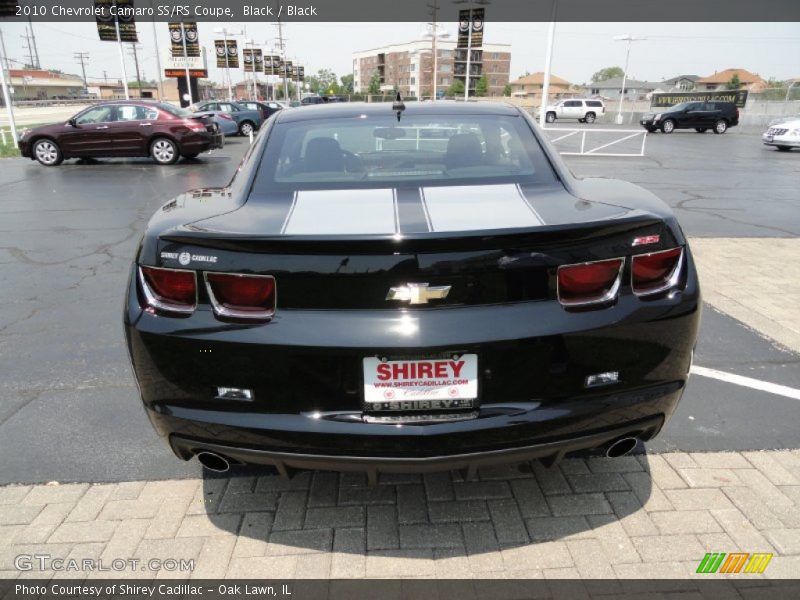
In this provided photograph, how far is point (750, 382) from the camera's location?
3605mm

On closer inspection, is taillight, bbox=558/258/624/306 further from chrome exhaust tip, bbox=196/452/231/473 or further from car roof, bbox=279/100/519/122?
car roof, bbox=279/100/519/122

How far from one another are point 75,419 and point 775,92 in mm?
55128

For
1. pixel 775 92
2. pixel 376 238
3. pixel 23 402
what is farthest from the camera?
pixel 775 92

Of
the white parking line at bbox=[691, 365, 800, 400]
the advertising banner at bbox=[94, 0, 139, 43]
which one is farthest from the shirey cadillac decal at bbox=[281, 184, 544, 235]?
the advertising banner at bbox=[94, 0, 139, 43]

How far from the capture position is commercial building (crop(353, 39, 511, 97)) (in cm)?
11244

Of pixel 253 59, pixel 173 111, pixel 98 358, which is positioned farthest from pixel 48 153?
pixel 253 59

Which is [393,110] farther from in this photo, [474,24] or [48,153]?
[474,24]

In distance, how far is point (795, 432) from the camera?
10.0ft

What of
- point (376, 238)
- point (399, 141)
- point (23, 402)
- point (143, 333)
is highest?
point (399, 141)

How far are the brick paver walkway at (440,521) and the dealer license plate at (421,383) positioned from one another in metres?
0.70

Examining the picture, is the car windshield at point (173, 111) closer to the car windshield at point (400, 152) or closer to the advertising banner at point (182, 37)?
the car windshield at point (400, 152)

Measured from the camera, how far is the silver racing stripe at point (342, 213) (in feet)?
6.31
